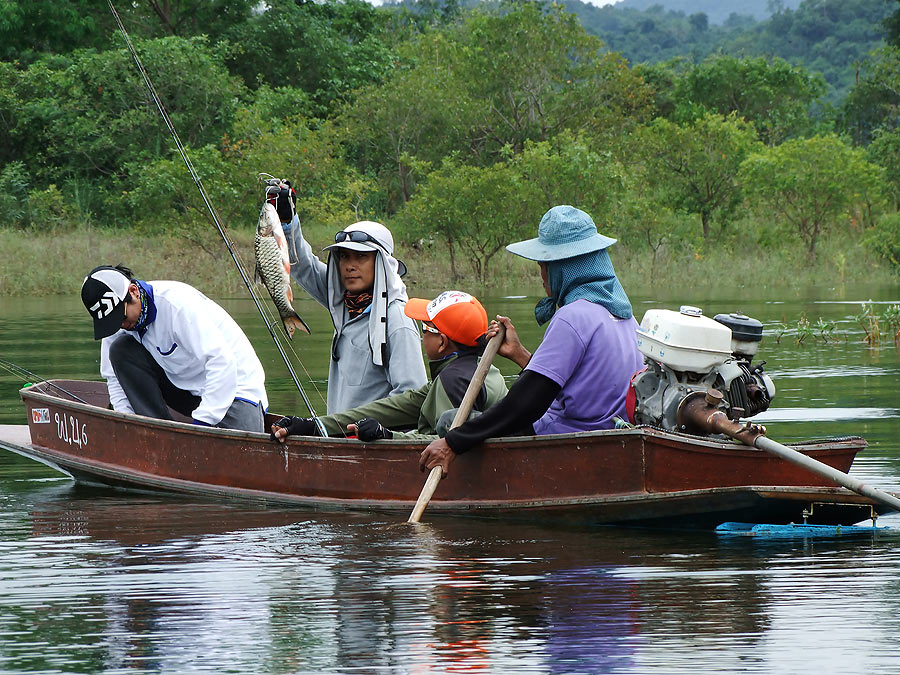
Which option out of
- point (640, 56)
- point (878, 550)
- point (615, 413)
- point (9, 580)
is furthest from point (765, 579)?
point (640, 56)

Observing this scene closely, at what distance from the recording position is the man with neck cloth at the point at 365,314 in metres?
6.61

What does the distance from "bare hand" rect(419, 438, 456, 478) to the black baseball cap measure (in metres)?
1.68

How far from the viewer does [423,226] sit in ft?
91.8

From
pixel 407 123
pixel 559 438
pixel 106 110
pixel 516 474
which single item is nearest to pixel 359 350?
pixel 516 474

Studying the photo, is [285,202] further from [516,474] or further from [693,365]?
[693,365]

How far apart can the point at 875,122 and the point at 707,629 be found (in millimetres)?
39973

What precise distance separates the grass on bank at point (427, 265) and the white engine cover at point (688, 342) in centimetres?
1837

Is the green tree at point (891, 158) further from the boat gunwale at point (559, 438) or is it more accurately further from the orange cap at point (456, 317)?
the orange cap at point (456, 317)

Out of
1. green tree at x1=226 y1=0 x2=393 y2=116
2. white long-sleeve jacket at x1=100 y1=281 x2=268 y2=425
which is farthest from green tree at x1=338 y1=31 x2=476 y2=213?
white long-sleeve jacket at x1=100 y1=281 x2=268 y2=425

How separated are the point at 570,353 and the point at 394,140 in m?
28.0

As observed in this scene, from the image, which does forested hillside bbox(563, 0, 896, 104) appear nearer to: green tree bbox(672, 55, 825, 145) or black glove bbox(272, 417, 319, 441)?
green tree bbox(672, 55, 825, 145)

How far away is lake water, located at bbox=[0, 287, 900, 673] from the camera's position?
411 centimetres

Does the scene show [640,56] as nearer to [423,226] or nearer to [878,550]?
[423,226]

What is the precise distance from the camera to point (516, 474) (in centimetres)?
604
